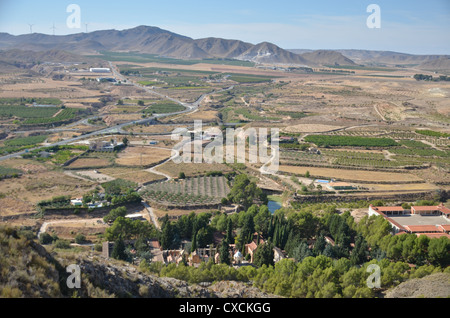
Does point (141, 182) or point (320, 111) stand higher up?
point (320, 111)

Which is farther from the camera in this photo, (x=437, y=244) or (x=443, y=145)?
(x=443, y=145)

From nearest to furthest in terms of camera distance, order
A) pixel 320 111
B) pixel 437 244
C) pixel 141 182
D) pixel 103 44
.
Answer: pixel 437 244 < pixel 141 182 < pixel 320 111 < pixel 103 44

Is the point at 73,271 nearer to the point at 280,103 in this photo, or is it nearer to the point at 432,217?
the point at 432,217

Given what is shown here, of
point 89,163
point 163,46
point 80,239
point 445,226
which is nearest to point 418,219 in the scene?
point 445,226

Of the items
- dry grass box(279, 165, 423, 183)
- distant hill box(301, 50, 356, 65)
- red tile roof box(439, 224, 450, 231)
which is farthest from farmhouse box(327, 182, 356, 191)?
distant hill box(301, 50, 356, 65)

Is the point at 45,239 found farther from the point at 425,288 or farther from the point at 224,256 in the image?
the point at 425,288

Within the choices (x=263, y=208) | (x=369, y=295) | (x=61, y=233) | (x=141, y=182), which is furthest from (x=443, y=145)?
(x=61, y=233)

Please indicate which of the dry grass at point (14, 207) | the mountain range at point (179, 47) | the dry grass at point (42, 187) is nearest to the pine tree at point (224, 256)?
the dry grass at point (14, 207)

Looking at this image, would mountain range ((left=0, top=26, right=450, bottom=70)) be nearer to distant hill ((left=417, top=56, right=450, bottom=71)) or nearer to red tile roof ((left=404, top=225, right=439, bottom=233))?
distant hill ((left=417, top=56, right=450, bottom=71))
